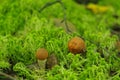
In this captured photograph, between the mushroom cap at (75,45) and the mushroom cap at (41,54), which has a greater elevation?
the mushroom cap at (75,45)

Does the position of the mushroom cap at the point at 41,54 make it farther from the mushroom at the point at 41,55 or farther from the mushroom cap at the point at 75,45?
the mushroom cap at the point at 75,45

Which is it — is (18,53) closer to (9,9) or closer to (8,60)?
(8,60)

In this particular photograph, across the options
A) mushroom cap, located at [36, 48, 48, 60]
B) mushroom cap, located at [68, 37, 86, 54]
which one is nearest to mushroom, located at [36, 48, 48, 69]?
mushroom cap, located at [36, 48, 48, 60]

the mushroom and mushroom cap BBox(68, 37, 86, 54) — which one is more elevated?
mushroom cap BBox(68, 37, 86, 54)

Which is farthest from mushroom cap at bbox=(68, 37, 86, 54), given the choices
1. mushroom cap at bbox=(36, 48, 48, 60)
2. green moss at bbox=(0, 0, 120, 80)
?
mushroom cap at bbox=(36, 48, 48, 60)

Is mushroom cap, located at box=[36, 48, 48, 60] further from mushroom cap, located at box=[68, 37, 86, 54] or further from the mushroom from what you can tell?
mushroom cap, located at box=[68, 37, 86, 54]

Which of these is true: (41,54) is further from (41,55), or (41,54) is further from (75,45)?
(75,45)

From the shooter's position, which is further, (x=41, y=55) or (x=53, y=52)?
(x=53, y=52)

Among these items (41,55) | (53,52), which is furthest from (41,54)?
(53,52)

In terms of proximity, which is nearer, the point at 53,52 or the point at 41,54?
the point at 41,54

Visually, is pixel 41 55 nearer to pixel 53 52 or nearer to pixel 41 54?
pixel 41 54

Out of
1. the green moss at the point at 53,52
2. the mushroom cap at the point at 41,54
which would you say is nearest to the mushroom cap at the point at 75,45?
Result: the green moss at the point at 53,52
